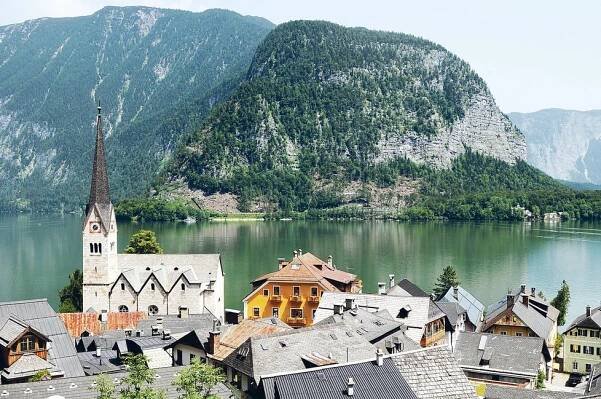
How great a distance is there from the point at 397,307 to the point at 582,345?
19.3 metres

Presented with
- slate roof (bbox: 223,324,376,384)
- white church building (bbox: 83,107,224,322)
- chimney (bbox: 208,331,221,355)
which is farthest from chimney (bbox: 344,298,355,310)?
white church building (bbox: 83,107,224,322)

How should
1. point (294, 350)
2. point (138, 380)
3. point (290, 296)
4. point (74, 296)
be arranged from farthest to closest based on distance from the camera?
point (74, 296), point (290, 296), point (294, 350), point (138, 380)

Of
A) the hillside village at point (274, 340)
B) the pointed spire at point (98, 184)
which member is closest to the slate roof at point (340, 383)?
the hillside village at point (274, 340)

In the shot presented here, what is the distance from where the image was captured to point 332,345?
38.8 meters

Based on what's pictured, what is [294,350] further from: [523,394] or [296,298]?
[296,298]

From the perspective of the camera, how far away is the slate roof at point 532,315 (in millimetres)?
62906

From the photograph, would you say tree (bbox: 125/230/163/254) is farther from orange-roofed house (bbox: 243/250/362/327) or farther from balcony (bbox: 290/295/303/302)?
balcony (bbox: 290/295/303/302)

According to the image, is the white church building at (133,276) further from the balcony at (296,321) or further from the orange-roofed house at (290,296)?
the balcony at (296,321)

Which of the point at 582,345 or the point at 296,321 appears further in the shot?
A: the point at 296,321

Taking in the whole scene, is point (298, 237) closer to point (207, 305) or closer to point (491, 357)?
point (207, 305)

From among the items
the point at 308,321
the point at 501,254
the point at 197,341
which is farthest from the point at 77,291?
the point at 501,254

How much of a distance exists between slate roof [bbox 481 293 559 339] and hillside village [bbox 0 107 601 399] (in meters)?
0.17

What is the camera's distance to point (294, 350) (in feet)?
121

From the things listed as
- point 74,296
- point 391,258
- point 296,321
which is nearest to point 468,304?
point 296,321
